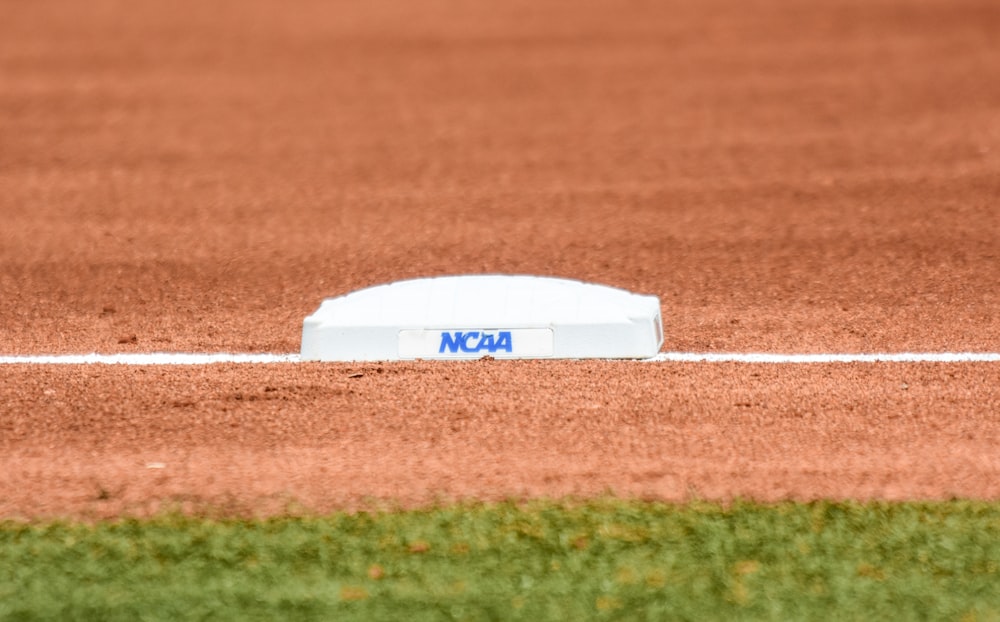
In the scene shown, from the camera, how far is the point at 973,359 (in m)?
4.59

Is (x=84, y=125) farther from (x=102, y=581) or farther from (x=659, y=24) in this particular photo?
(x=102, y=581)

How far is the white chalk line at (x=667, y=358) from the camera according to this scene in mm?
4582

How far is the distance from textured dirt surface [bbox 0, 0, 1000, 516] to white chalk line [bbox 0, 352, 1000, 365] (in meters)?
0.10

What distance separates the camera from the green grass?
2998 millimetres

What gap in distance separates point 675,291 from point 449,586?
271 cm

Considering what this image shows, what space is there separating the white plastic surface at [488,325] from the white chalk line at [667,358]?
0.47ft

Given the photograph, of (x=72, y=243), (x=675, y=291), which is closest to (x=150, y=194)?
(x=72, y=243)

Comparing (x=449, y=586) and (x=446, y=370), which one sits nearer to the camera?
(x=449, y=586)

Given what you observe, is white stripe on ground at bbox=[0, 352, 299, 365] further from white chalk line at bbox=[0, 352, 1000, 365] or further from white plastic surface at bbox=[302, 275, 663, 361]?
white plastic surface at bbox=[302, 275, 663, 361]

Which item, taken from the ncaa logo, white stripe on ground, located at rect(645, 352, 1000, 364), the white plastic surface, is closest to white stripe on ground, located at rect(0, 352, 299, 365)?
the white plastic surface

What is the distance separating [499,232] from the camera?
256 inches

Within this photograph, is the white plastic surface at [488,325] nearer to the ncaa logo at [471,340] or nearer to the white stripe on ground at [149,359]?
the ncaa logo at [471,340]

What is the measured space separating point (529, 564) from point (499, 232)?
3457mm

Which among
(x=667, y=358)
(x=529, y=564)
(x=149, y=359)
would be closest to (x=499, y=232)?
(x=667, y=358)
